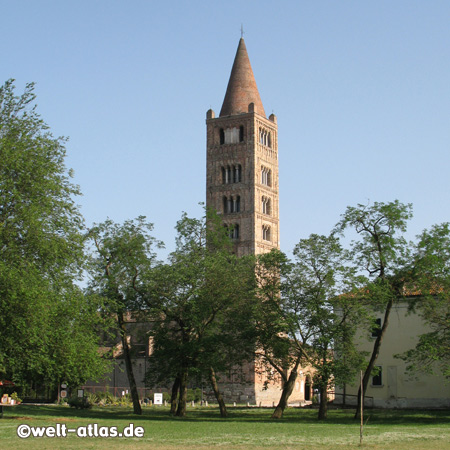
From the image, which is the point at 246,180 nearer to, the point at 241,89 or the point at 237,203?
the point at 237,203

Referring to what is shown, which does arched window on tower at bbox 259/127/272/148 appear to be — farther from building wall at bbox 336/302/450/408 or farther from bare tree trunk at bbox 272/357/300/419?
bare tree trunk at bbox 272/357/300/419

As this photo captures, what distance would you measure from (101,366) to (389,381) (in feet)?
86.5

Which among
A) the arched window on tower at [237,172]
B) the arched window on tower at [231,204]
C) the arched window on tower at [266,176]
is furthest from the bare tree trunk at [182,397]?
the arched window on tower at [266,176]

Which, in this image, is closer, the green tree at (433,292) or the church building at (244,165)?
the green tree at (433,292)

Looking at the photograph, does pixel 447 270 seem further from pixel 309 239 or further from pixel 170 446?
pixel 170 446

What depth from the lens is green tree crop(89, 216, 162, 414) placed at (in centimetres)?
4691

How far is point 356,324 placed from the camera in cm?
4294

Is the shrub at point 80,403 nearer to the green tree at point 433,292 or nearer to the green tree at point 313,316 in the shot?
the green tree at point 313,316

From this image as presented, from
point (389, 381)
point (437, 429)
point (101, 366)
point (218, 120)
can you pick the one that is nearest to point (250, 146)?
point (218, 120)

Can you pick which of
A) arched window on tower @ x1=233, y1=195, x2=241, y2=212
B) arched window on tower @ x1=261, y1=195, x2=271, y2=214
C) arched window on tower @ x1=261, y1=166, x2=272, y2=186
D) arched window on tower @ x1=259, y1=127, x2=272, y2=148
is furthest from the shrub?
arched window on tower @ x1=259, y1=127, x2=272, y2=148

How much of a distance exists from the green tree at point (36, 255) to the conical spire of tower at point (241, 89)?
6207cm

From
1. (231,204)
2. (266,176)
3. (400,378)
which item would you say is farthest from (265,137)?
(400,378)

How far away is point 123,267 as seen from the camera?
47562mm

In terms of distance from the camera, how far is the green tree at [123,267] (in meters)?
46.9
